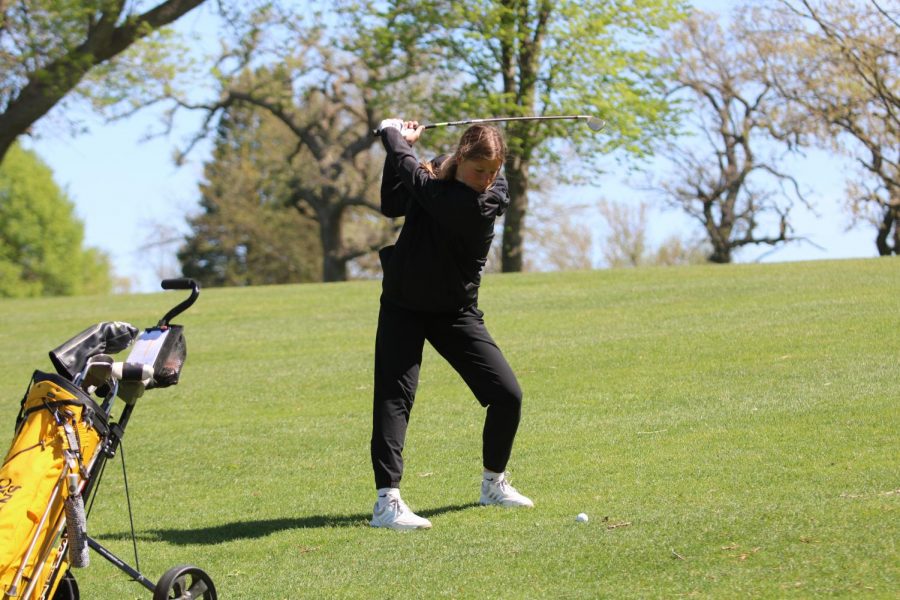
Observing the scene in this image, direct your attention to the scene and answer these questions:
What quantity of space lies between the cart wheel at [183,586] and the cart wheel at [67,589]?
0.41 m

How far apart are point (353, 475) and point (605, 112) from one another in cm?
2506

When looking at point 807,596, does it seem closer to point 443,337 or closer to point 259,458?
point 443,337

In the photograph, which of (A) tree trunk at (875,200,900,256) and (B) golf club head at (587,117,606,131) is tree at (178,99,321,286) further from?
(B) golf club head at (587,117,606,131)

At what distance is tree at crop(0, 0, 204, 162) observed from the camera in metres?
21.9

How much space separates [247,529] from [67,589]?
1659 millimetres

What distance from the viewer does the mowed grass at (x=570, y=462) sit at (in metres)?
5.22

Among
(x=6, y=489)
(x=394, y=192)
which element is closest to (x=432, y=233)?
(x=394, y=192)

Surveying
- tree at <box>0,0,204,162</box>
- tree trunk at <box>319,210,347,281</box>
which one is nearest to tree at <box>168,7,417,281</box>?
tree trunk at <box>319,210,347,281</box>

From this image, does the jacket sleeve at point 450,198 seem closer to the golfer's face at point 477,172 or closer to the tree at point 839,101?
the golfer's face at point 477,172

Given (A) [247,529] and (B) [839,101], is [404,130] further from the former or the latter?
(B) [839,101]

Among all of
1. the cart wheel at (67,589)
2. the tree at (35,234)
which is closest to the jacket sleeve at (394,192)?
the cart wheel at (67,589)

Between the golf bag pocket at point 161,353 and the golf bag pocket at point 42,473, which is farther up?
the golf bag pocket at point 161,353

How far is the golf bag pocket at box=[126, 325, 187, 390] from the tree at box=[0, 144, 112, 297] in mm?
62209

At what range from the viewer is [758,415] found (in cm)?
805
